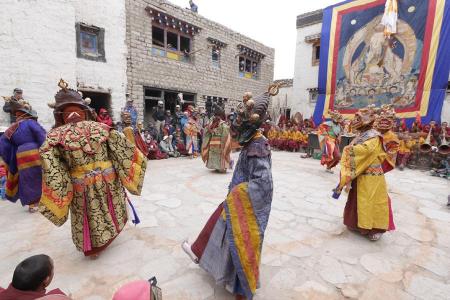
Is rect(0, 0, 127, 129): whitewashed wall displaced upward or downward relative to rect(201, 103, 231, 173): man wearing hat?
upward

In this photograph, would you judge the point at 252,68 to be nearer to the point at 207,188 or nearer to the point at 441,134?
the point at 441,134

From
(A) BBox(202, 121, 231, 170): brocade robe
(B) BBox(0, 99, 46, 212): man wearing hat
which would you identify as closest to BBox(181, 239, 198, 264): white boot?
(B) BBox(0, 99, 46, 212): man wearing hat

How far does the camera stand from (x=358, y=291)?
7.25 feet

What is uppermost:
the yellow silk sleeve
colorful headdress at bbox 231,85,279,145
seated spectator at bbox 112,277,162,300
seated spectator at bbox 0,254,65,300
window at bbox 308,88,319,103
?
window at bbox 308,88,319,103

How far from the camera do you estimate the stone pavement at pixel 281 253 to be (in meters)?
2.23

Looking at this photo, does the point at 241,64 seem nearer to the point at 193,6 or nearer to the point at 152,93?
the point at 193,6

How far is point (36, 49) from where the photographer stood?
24.3 ft

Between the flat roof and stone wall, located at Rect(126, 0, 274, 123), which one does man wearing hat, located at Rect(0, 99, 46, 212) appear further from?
the flat roof

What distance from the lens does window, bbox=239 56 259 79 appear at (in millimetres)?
15516

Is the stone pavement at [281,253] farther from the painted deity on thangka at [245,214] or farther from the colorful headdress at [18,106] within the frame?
the colorful headdress at [18,106]

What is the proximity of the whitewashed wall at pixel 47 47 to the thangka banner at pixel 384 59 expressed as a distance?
1076 cm

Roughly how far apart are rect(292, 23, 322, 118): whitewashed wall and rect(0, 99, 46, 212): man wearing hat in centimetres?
1468

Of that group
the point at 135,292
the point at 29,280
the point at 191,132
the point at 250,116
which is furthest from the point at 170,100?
the point at 135,292

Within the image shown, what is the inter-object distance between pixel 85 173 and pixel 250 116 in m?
1.82
